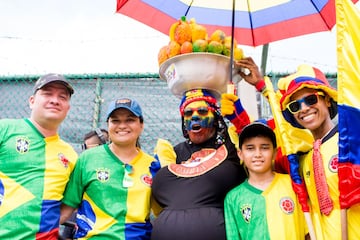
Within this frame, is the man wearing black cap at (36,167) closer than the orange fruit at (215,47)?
Yes

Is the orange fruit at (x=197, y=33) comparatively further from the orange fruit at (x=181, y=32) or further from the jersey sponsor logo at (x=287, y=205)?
the jersey sponsor logo at (x=287, y=205)

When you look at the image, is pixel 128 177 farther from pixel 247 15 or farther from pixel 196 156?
pixel 247 15

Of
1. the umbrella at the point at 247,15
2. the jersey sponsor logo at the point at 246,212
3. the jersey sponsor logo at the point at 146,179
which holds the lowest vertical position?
the jersey sponsor logo at the point at 246,212

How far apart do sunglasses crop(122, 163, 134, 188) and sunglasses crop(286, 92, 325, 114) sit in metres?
1.21

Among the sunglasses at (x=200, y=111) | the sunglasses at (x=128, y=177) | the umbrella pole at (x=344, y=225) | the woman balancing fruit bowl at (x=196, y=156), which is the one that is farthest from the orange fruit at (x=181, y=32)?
the umbrella pole at (x=344, y=225)

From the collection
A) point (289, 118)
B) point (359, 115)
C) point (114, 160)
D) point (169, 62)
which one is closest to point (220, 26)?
point (169, 62)

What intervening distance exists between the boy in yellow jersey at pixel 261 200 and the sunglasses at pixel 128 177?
700 millimetres

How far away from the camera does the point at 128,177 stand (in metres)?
2.91

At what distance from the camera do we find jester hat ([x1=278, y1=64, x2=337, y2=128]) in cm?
259

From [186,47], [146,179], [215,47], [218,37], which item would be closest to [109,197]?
[146,179]

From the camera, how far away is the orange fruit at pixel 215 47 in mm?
3170

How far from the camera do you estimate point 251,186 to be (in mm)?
2705

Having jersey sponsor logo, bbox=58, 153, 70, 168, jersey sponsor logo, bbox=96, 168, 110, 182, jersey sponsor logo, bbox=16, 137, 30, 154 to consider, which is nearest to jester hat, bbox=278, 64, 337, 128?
jersey sponsor logo, bbox=96, 168, 110, 182

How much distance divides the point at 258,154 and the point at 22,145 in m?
1.63
